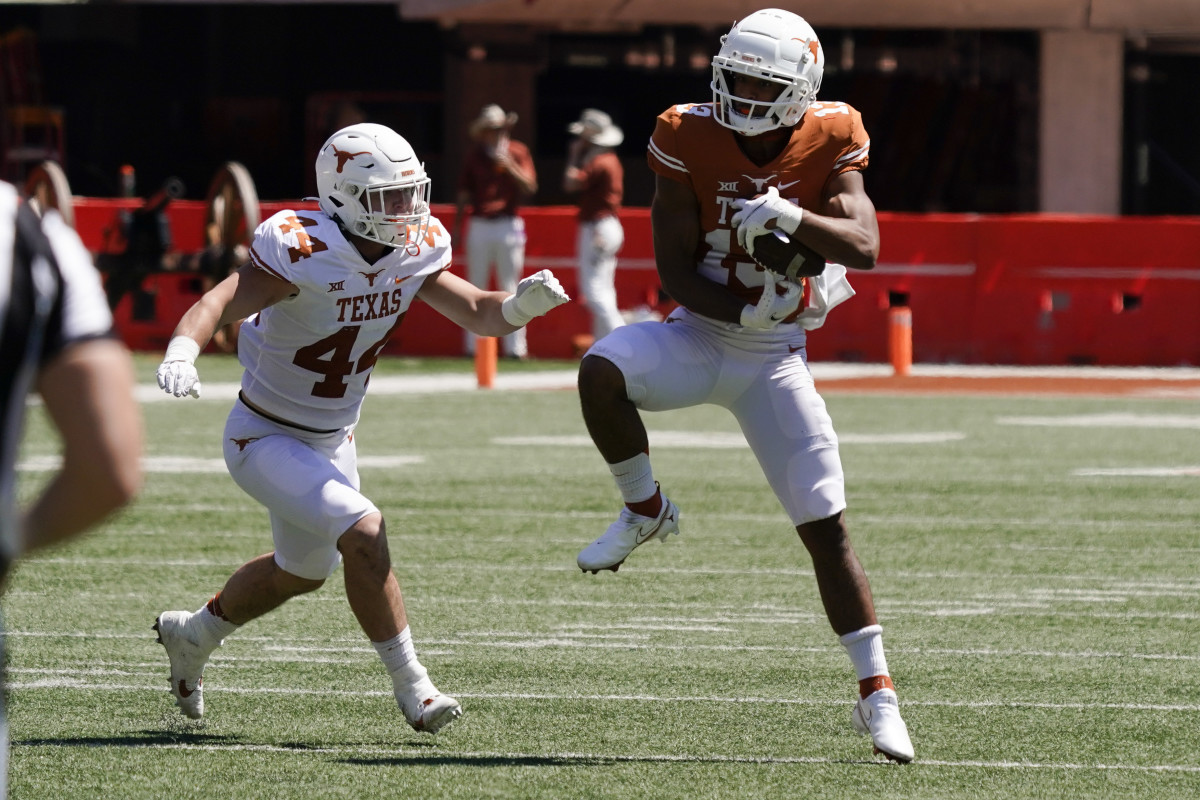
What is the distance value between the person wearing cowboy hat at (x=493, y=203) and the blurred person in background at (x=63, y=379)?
15275mm

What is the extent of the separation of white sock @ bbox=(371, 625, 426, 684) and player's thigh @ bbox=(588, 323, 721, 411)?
0.88 m

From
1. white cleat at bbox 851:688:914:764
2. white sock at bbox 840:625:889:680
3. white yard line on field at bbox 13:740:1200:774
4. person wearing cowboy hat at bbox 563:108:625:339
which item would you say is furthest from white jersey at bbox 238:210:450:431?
person wearing cowboy hat at bbox 563:108:625:339

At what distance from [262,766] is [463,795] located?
1.88 ft

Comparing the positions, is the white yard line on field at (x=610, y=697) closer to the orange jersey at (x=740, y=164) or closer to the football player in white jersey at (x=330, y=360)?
the football player in white jersey at (x=330, y=360)

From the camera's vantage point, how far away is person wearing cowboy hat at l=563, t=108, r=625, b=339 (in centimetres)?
1714

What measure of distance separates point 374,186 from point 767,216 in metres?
1.02

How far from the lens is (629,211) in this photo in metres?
18.8

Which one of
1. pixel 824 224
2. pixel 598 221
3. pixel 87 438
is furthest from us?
pixel 598 221

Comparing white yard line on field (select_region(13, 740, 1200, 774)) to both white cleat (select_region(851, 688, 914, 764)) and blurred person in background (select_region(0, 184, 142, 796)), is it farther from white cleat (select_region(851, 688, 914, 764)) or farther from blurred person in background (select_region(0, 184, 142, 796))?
blurred person in background (select_region(0, 184, 142, 796))

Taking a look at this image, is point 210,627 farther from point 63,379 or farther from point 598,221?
point 598,221

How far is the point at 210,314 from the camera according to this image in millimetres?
5246

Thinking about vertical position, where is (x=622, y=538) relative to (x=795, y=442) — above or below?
below

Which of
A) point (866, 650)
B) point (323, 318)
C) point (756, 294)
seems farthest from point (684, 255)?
point (866, 650)

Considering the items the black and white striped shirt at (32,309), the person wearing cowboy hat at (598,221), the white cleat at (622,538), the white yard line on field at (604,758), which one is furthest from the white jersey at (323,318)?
the person wearing cowboy hat at (598,221)
